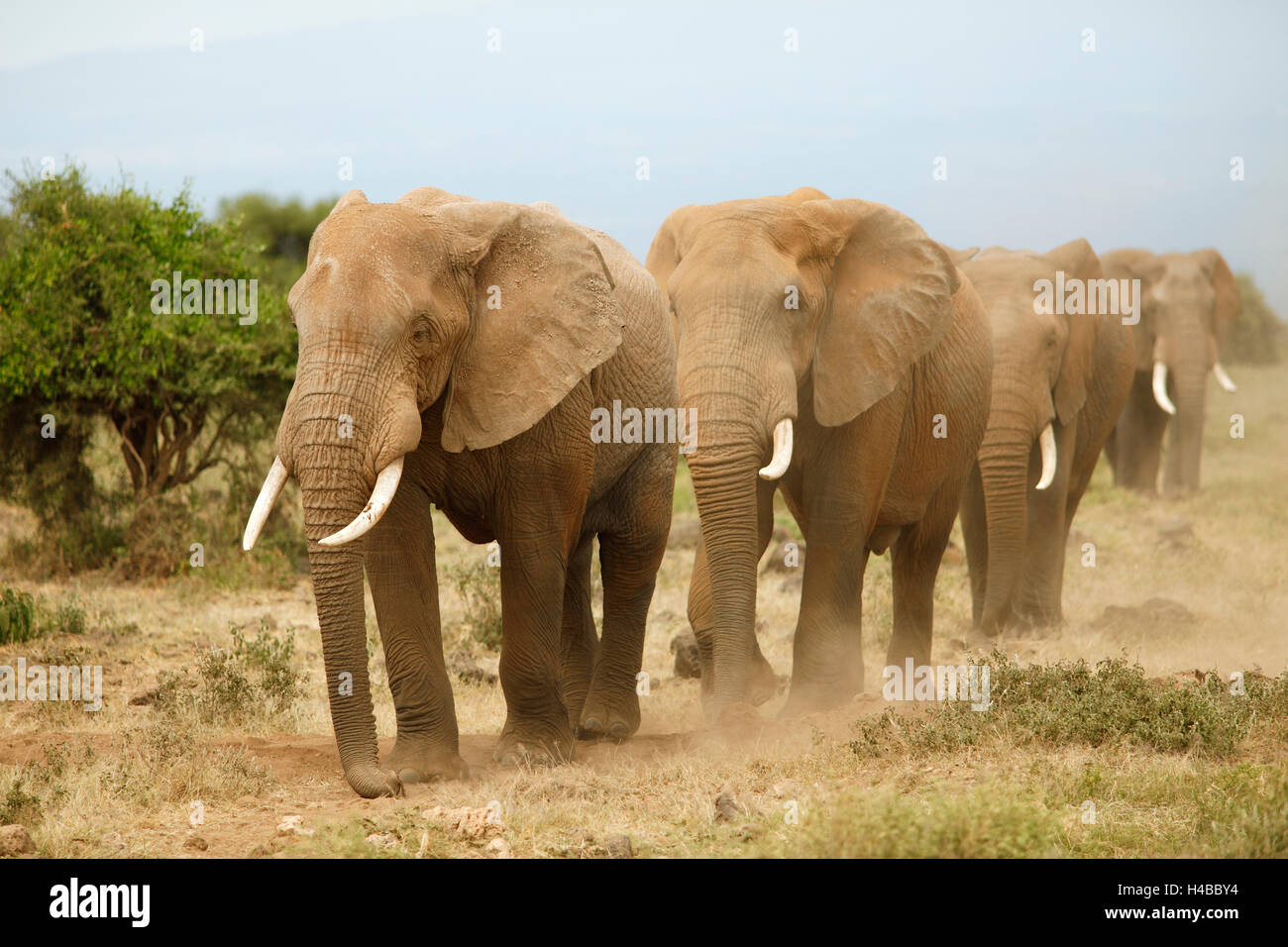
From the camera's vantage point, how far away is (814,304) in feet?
30.5

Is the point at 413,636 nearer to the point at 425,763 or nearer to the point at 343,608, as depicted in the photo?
the point at 425,763

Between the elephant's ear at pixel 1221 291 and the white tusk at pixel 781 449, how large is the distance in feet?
49.9

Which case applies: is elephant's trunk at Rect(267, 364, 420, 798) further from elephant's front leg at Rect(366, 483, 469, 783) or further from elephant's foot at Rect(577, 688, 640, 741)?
elephant's foot at Rect(577, 688, 640, 741)

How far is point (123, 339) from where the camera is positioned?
13742mm

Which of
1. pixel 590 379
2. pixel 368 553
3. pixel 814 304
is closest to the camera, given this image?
pixel 368 553

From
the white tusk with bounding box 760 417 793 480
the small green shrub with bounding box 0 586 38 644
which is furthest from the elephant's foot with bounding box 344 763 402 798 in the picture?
the small green shrub with bounding box 0 586 38 644


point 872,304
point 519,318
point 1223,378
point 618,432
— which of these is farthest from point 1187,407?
point 519,318

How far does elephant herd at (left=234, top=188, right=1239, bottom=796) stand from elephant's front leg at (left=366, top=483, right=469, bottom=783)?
0.04 feet

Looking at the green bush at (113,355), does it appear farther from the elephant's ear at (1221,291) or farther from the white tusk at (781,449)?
the elephant's ear at (1221,291)

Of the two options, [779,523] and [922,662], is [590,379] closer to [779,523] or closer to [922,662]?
[922,662]

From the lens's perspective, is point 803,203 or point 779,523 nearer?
point 803,203

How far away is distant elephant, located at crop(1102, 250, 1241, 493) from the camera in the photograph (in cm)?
2119

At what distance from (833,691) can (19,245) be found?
357 inches
